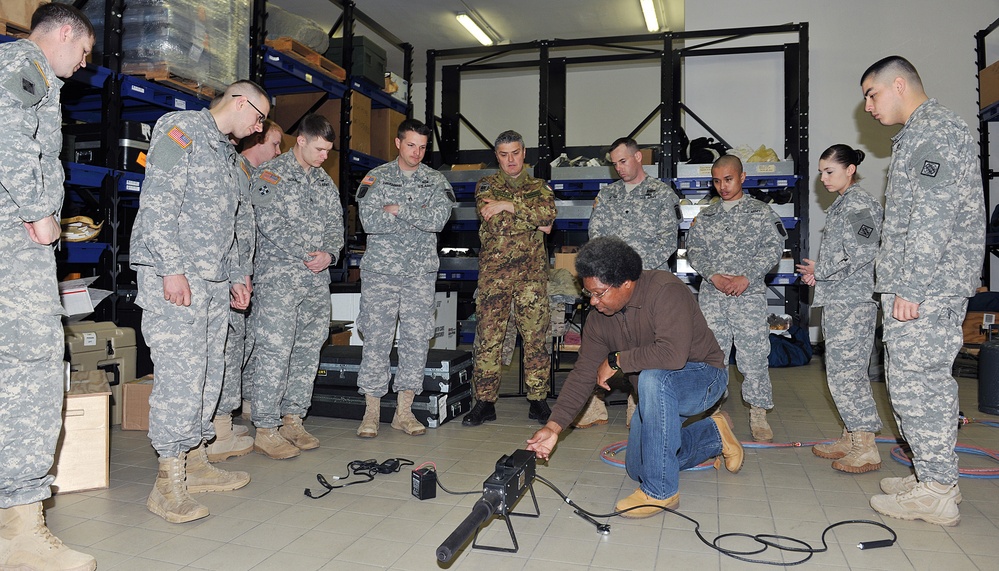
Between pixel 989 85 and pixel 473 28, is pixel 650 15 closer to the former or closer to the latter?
pixel 473 28

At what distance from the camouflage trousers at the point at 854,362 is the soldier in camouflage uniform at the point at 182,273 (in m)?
2.95

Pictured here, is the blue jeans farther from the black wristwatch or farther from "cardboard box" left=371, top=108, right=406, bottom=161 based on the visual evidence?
"cardboard box" left=371, top=108, right=406, bottom=161

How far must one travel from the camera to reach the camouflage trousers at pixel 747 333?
4039mm

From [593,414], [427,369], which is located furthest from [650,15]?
[427,369]

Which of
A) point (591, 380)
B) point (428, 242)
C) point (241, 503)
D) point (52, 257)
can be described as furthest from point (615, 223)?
point (52, 257)

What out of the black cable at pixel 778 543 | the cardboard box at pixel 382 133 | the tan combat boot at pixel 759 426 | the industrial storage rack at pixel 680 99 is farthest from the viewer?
the cardboard box at pixel 382 133

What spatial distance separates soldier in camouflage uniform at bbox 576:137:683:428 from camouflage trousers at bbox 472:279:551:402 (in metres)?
0.43

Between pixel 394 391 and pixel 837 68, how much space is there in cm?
671

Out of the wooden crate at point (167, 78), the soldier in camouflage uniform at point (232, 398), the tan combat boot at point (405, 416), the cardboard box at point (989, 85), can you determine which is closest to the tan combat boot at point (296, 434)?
the soldier in camouflage uniform at point (232, 398)

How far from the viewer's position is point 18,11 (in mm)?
3605

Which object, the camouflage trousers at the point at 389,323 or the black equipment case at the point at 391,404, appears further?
the black equipment case at the point at 391,404

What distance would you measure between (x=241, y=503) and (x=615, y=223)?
278 centimetres

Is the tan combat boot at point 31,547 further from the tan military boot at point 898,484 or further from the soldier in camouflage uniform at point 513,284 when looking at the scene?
the tan military boot at point 898,484

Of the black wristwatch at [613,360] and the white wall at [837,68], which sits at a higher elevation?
the white wall at [837,68]
